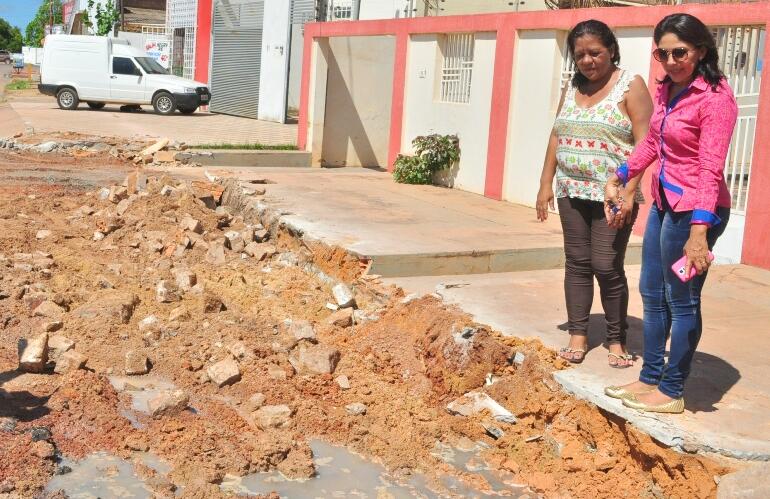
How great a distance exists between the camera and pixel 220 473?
14.9 ft

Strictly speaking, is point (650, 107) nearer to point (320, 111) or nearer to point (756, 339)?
point (756, 339)

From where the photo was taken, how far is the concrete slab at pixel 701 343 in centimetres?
456

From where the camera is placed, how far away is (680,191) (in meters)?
4.52

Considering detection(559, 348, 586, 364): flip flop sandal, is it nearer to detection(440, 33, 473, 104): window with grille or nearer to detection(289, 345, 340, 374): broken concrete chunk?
detection(289, 345, 340, 374): broken concrete chunk

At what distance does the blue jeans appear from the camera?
455cm

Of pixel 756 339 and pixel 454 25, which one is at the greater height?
pixel 454 25

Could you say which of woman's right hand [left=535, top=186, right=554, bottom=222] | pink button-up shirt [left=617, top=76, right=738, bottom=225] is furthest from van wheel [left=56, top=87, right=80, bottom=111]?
pink button-up shirt [left=617, top=76, right=738, bottom=225]

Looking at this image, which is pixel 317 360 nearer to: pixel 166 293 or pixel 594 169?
pixel 166 293

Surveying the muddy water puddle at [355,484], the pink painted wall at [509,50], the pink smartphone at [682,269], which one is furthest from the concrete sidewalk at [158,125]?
the pink smartphone at [682,269]

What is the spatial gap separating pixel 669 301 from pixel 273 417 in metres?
2.14

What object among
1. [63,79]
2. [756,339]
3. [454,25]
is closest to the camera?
[756,339]

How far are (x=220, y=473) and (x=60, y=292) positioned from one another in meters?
3.37

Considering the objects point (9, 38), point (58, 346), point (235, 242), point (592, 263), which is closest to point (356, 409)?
point (592, 263)

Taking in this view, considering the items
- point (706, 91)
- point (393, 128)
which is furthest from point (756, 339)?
point (393, 128)
